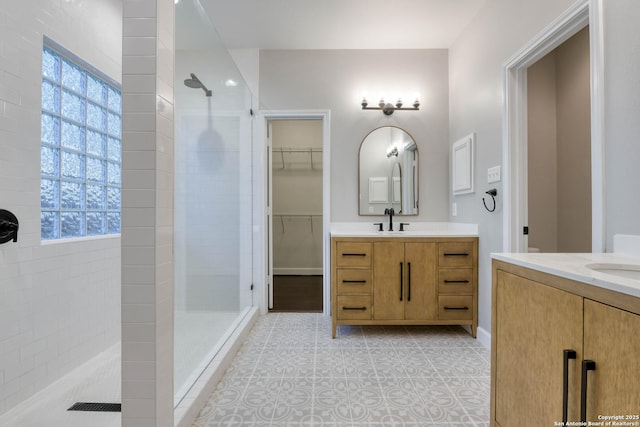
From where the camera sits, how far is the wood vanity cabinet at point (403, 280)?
7.78ft

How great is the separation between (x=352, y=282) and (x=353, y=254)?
22 centimetres

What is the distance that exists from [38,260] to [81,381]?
72cm

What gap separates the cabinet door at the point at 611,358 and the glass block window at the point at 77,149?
2303mm

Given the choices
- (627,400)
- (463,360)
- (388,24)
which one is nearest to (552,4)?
(388,24)

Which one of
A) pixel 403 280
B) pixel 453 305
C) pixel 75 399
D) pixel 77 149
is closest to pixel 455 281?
pixel 453 305

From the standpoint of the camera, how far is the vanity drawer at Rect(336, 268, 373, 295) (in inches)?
93.6

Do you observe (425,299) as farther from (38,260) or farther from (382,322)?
(38,260)

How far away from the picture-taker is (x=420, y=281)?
2.37 metres

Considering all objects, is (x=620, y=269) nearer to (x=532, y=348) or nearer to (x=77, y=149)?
(x=532, y=348)

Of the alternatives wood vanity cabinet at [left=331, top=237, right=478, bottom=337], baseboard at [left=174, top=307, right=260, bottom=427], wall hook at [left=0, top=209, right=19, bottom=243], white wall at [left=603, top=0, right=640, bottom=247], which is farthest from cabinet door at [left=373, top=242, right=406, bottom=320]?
wall hook at [left=0, top=209, right=19, bottom=243]

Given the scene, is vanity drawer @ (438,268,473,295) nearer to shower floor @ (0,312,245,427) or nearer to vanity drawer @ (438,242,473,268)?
vanity drawer @ (438,242,473,268)

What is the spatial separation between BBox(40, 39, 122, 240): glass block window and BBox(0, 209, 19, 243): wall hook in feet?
0.67

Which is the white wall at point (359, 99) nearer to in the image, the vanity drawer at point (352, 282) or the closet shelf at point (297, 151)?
the vanity drawer at point (352, 282)

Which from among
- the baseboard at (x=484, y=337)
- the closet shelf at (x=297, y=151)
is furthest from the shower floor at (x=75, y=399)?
the closet shelf at (x=297, y=151)
